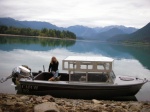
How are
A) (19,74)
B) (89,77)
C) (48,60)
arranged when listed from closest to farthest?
(89,77) < (19,74) < (48,60)

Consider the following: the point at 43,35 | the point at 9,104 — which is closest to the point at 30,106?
the point at 9,104

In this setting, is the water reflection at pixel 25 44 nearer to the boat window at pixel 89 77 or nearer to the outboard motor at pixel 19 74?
the outboard motor at pixel 19 74

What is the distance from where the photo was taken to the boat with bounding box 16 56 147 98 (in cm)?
1475

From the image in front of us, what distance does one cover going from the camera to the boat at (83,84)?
48.4 ft

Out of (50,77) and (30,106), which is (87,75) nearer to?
(50,77)

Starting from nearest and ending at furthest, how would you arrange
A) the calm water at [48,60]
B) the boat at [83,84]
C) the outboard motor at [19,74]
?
the boat at [83,84] → the outboard motor at [19,74] → the calm water at [48,60]

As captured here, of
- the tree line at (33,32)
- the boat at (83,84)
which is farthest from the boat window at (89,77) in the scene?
the tree line at (33,32)

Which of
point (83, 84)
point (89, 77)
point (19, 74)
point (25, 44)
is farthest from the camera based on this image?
point (25, 44)

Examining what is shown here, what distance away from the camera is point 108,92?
1520 cm

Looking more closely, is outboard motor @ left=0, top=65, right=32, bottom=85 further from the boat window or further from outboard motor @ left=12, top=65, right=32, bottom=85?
the boat window

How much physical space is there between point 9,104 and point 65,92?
5748 mm

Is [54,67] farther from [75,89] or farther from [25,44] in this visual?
[25,44]

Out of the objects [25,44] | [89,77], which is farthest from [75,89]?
[25,44]

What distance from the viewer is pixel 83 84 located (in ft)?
49.1
